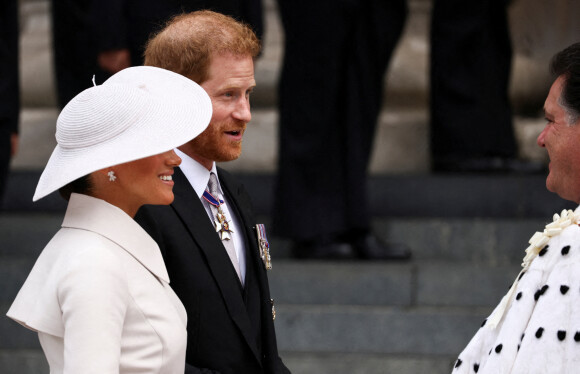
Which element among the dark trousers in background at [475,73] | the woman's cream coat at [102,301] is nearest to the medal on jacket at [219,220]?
the woman's cream coat at [102,301]

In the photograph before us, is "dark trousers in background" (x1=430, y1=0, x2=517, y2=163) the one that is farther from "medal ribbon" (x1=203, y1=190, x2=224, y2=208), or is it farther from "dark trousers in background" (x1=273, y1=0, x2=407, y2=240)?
"medal ribbon" (x1=203, y1=190, x2=224, y2=208)

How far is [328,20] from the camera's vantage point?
190 inches

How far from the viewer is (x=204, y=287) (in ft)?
7.29

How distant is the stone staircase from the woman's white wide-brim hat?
2.90m

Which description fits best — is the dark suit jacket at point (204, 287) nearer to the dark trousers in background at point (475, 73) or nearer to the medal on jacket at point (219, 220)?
the medal on jacket at point (219, 220)

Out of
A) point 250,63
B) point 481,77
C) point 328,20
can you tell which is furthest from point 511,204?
point 250,63

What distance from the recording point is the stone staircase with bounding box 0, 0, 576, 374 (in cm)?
473

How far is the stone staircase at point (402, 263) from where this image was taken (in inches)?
186

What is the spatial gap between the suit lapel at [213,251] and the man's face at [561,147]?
73 cm

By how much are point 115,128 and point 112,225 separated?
0.62 ft

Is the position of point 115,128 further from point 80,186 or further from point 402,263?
point 402,263

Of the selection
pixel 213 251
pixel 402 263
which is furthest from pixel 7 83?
pixel 213 251

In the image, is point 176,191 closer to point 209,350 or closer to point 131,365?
point 209,350

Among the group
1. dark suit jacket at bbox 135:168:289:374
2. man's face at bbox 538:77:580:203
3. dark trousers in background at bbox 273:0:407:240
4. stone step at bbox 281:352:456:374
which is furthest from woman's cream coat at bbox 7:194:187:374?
dark trousers in background at bbox 273:0:407:240
